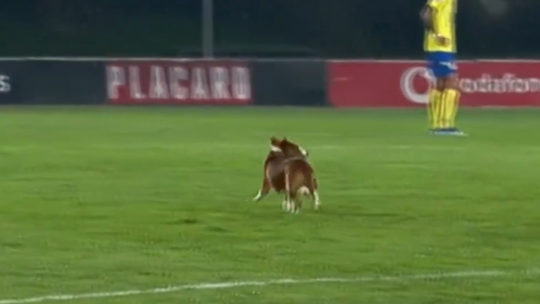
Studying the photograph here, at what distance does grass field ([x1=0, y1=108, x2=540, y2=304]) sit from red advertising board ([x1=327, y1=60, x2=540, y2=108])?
7584mm

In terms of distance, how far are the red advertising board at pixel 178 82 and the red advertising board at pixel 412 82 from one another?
1.55 m

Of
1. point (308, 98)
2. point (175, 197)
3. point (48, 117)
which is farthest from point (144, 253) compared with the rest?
point (308, 98)

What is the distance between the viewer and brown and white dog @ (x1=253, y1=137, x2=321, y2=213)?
13000mm

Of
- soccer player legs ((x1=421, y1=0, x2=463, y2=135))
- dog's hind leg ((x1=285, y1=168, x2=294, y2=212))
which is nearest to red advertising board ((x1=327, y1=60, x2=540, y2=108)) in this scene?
soccer player legs ((x1=421, y1=0, x2=463, y2=135))

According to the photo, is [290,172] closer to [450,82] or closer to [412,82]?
[450,82]

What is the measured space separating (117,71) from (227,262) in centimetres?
2060

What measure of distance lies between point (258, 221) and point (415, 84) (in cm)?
1841

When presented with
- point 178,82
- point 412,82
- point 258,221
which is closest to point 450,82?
point 412,82

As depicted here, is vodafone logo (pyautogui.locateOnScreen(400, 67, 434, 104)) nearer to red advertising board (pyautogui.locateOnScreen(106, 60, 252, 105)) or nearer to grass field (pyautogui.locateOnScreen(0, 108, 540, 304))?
red advertising board (pyautogui.locateOnScreen(106, 60, 252, 105))

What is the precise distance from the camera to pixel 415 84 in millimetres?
31312

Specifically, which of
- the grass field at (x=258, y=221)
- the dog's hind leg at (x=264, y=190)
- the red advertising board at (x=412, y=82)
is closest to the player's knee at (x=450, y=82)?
the grass field at (x=258, y=221)

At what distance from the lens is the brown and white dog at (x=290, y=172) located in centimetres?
1300

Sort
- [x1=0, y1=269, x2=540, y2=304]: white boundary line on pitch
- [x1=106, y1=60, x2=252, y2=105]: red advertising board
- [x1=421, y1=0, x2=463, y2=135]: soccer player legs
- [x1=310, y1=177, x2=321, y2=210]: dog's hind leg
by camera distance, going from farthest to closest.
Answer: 1. [x1=106, y1=60, x2=252, y2=105]: red advertising board
2. [x1=421, y1=0, x2=463, y2=135]: soccer player legs
3. [x1=310, y1=177, x2=321, y2=210]: dog's hind leg
4. [x1=0, y1=269, x2=540, y2=304]: white boundary line on pitch

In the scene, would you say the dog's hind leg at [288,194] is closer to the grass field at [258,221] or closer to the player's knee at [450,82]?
the grass field at [258,221]
